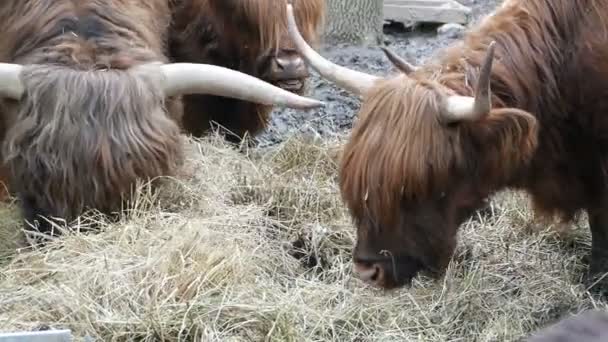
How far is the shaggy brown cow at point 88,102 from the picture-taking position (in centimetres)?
552

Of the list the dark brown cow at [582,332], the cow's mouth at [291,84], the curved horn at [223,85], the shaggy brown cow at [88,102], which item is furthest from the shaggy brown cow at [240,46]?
the dark brown cow at [582,332]

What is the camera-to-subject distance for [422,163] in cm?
476

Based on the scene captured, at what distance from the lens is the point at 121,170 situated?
5562 mm

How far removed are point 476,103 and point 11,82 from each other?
2.34 metres

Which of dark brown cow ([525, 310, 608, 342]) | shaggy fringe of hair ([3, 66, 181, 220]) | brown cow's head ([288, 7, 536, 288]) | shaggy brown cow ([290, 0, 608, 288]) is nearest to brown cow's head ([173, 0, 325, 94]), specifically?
shaggy fringe of hair ([3, 66, 181, 220])

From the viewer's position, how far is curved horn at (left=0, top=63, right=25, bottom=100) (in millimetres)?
5723

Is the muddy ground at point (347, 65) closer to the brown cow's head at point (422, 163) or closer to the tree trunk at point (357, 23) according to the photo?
the tree trunk at point (357, 23)

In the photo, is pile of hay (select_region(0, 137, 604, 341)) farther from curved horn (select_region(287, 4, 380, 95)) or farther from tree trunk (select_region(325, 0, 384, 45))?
tree trunk (select_region(325, 0, 384, 45))

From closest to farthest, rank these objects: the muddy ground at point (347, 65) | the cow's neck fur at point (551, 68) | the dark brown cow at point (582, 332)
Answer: the dark brown cow at point (582, 332)
the cow's neck fur at point (551, 68)
the muddy ground at point (347, 65)

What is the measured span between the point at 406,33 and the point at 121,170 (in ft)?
19.5

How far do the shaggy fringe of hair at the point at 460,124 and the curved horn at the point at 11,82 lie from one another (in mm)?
1726

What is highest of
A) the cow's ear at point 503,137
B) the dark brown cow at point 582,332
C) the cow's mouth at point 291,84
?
the dark brown cow at point 582,332

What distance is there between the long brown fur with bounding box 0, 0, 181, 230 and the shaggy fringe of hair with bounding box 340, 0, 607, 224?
1172 millimetres

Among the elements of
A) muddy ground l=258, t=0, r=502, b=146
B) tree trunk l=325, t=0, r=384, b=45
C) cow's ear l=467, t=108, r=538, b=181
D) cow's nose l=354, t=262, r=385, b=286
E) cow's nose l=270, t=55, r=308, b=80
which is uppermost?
cow's ear l=467, t=108, r=538, b=181
